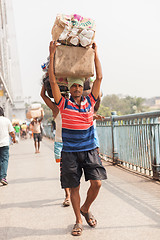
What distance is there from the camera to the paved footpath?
3679 mm

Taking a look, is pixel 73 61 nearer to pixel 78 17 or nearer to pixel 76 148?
pixel 78 17

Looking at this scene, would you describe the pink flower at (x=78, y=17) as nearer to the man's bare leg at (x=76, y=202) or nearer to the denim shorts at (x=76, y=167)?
the denim shorts at (x=76, y=167)

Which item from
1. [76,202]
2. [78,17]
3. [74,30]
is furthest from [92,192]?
[78,17]

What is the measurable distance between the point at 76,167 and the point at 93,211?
1.08 metres

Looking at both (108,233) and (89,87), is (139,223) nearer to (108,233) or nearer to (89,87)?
(108,233)

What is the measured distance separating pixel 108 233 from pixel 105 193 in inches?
78.7

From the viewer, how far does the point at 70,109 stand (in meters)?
3.74

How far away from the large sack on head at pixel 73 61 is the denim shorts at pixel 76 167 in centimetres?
91

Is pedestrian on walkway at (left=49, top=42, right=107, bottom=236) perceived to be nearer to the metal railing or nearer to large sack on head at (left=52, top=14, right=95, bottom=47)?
large sack on head at (left=52, top=14, right=95, bottom=47)

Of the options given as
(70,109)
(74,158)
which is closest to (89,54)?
(70,109)

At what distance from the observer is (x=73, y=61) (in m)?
3.80

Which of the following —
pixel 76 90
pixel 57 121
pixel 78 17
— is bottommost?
pixel 57 121

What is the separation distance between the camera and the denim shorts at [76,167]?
371cm

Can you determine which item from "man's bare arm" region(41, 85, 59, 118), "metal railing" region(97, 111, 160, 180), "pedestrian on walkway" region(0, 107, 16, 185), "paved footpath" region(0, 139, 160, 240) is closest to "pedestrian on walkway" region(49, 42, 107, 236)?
"paved footpath" region(0, 139, 160, 240)
